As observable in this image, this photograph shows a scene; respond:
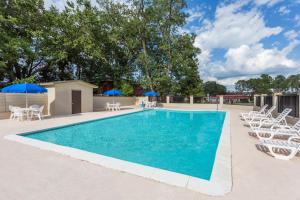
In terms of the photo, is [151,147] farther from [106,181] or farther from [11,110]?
[11,110]

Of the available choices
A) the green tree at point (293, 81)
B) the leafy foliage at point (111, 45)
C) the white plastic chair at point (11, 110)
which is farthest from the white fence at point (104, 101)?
the green tree at point (293, 81)

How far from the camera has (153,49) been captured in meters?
27.9

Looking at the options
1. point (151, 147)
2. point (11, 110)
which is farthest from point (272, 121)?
point (11, 110)

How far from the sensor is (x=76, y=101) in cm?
1405

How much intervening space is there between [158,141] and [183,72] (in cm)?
1981

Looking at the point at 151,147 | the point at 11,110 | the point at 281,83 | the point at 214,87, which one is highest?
the point at 281,83

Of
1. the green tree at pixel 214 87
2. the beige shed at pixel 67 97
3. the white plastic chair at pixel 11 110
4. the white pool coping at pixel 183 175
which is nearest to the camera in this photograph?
the white pool coping at pixel 183 175

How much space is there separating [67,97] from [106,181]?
11783 millimetres

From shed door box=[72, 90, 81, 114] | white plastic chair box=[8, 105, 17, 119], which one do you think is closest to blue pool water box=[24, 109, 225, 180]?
white plastic chair box=[8, 105, 17, 119]

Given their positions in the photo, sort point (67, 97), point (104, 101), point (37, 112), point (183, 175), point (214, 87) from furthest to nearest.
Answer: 1. point (214, 87)
2. point (104, 101)
3. point (67, 97)
4. point (37, 112)
5. point (183, 175)

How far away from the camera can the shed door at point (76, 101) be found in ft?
45.2

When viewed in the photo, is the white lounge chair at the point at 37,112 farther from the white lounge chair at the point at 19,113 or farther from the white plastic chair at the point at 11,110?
the white plastic chair at the point at 11,110

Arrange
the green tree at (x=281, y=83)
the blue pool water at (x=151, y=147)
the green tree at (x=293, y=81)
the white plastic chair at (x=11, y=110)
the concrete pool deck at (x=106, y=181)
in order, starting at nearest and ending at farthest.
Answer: the concrete pool deck at (x=106, y=181) < the blue pool water at (x=151, y=147) < the white plastic chair at (x=11, y=110) < the green tree at (x=293, y=81) < the green tree at (x=281, y=83)

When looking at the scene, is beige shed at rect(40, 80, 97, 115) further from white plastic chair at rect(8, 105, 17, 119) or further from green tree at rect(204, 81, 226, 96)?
green tree at rect(204, 81, 226, 96)
